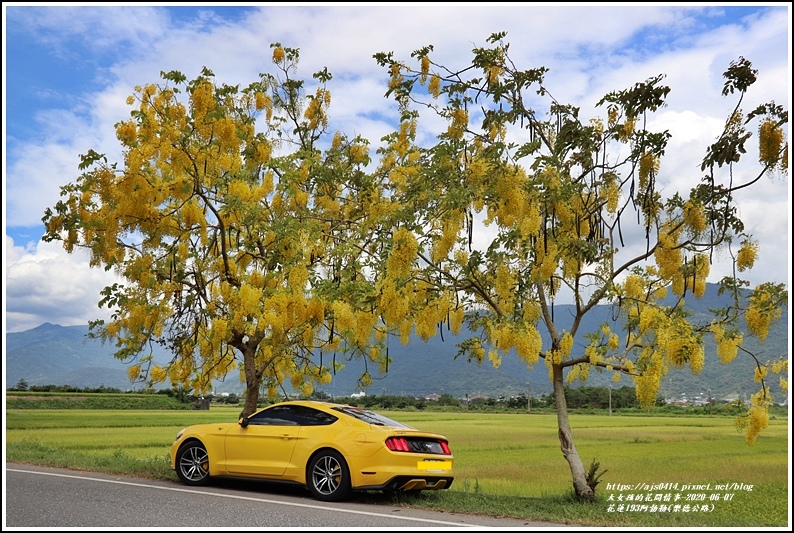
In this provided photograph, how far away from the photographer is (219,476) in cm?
1067

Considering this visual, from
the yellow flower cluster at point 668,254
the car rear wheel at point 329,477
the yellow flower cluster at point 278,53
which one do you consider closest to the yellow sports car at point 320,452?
the car rear wheel at point 329,477

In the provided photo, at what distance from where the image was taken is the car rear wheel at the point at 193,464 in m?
10.8

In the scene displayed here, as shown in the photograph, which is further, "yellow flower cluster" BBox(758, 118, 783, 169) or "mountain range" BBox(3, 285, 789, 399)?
"mountain range" BBox(3, 285, 789, 399)

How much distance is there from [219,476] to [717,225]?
8181 millimetres

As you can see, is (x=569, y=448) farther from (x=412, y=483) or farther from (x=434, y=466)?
(x=412, y=483)

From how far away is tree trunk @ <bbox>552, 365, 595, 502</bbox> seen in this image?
33.2 ft

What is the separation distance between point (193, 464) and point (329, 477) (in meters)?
2.57

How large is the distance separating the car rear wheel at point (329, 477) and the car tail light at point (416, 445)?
69cm

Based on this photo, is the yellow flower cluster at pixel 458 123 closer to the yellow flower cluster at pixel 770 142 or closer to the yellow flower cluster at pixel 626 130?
the yellow flower cluster at pixel 626 130

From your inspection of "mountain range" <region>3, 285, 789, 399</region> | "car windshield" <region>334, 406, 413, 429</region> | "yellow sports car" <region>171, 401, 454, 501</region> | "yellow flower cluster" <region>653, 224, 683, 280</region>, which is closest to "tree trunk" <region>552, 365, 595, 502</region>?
"mountain range" <region>3, 285, 789, 399</region>

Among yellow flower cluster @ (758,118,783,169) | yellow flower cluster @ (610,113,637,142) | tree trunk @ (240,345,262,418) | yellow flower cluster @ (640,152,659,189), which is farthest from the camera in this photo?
tree trunk @ (240,345,262,418)

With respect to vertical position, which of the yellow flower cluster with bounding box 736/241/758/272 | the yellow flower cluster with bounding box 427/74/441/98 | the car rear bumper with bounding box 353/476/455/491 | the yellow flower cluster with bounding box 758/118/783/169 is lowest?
the car rear bumper with bounding box 353/476/455/491

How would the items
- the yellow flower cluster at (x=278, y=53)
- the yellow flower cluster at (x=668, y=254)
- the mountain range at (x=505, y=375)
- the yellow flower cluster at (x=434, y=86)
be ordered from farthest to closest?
the mountain range at (x=505, y=375)
the yellow flower cluster at (x=278, y=53)
the yellow flower cluster at (x=434, y=86)
the yellow flower cluster at (x=668, y=254)

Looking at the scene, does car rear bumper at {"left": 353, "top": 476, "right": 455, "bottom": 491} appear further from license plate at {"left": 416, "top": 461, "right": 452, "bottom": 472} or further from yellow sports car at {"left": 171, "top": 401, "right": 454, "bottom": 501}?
license plate at {"left": 416, "top": 461, "right": 452, "bottom": 472}
